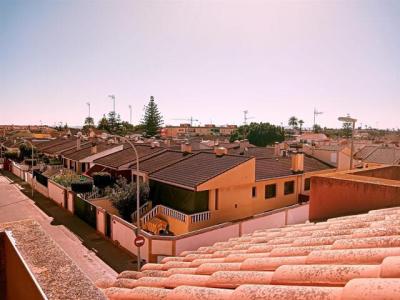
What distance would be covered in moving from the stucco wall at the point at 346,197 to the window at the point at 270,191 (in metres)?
13.6

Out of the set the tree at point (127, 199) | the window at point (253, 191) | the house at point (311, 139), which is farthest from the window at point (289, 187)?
the house at point (311, 139)

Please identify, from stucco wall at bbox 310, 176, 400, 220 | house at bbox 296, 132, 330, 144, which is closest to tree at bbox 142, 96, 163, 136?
house at bbox 296, 132, 330, 144

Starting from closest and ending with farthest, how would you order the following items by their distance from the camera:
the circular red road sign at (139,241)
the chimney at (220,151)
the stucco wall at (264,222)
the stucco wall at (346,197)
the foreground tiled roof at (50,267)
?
1. the foreground tiled roof at (50,267)
2. the stucco wall at (346,197)
3. the circular red road sign at (139,241)
4. the stucco wall at (264,222)
5. the chimney at (220,151)

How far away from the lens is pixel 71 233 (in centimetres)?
2258

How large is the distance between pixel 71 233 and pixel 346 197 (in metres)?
18.7

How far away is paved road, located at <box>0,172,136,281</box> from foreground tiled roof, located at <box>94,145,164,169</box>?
541 cm

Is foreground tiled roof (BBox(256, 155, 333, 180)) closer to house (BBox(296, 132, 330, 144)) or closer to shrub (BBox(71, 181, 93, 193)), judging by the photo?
shrub (BBox(71, 181, 93, 193))

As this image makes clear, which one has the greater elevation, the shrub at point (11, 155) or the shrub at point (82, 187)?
the shrub at point (82, 187)

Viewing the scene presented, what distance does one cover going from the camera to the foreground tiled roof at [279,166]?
25.4 m

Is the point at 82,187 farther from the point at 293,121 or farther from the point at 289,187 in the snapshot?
the point at 293,121

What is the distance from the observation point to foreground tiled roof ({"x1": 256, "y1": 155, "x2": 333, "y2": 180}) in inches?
999

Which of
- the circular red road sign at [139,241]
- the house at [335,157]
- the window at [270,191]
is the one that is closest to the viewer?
the circular red road sign at [139,241]

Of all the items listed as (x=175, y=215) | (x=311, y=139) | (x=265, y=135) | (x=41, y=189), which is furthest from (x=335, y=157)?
(x=311, y=139)

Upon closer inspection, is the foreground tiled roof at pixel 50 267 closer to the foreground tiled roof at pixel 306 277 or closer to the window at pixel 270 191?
the foreground tiled roof at pixel 306 277
